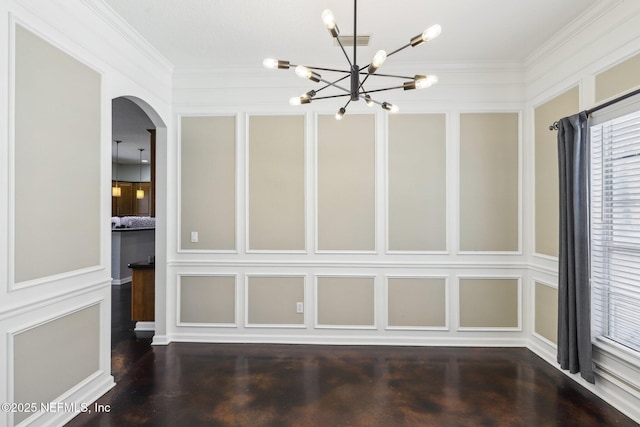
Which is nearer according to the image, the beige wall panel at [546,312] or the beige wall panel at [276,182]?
the beige wall panel at [546,312]

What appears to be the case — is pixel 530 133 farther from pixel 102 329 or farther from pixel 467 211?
pixel 102 329

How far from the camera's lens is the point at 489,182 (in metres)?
3.56

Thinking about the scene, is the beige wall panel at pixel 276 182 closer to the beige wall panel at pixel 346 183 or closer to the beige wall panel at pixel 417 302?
the beige wall panel at pixel 346 183

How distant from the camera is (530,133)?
3457 millimetres

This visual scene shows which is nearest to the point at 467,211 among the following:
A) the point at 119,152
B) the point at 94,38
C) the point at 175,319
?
the point at 175,319

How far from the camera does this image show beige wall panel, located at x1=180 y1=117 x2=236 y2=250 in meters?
3.69

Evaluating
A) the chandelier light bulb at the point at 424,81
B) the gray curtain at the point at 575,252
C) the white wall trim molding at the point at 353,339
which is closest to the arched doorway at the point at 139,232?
the white wall trim molding at the point at 353,339

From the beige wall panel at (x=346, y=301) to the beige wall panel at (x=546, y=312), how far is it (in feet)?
5.43

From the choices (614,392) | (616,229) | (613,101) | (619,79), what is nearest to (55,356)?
(614,392)

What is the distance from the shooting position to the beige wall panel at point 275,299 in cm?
366

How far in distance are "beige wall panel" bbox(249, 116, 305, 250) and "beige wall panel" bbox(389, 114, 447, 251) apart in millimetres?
1011

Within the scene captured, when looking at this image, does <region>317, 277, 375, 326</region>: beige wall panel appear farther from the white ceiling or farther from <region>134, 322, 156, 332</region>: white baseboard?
the white ceiling

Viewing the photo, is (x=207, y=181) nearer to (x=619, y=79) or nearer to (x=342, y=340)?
(x=342, y=340)

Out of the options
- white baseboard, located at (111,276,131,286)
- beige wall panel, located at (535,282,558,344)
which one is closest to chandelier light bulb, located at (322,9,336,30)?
beige wall panel, located at (535,282,558,344)
